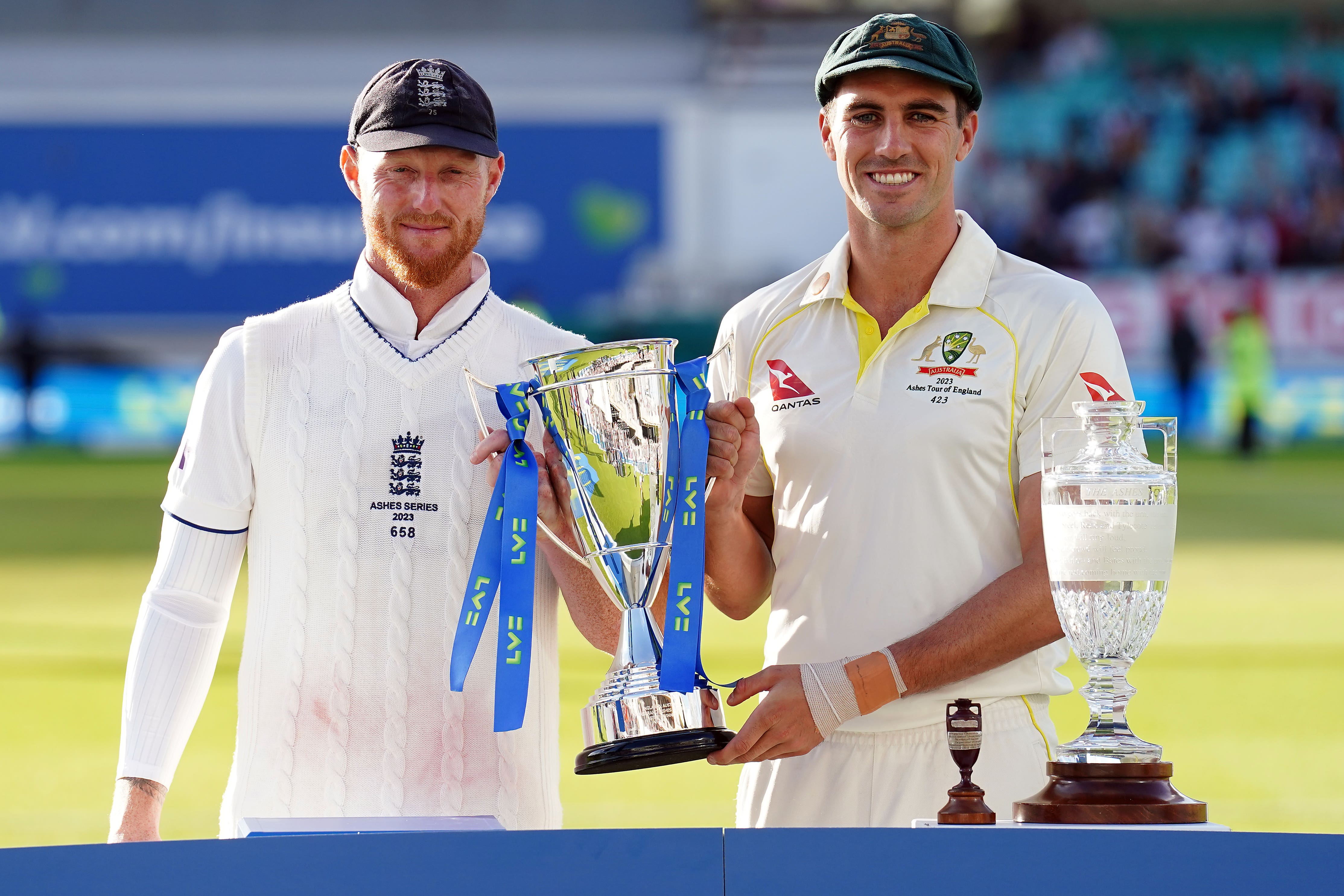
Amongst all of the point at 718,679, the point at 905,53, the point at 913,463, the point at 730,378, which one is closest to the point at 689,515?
the point at 913,463

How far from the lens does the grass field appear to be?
5020mm

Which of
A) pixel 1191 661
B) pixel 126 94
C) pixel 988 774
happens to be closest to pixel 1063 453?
pixel 988 774

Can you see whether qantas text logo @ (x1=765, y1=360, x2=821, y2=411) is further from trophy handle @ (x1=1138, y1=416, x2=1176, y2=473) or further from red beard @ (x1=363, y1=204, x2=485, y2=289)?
trophy handle @ (x1=1138, y1=416, x2=1176, y2=473)

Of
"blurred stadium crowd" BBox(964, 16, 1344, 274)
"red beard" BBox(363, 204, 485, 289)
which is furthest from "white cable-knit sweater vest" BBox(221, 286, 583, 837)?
"blurred stadium crowd" BBox(964, 16, 1344, 274)

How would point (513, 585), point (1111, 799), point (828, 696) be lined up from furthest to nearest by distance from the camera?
point (828, 696)
point (513, 585)
point (1111, 799)

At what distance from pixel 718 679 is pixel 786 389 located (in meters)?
4.35

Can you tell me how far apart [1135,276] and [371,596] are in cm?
2002

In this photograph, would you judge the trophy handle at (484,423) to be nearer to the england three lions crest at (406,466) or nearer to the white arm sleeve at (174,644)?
the england three lions crest at (406,466)

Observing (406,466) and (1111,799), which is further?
(406,466)

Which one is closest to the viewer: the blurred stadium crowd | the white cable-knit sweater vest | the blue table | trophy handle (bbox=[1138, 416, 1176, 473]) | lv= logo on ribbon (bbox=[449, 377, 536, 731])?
the blue table

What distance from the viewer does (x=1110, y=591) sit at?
176cm

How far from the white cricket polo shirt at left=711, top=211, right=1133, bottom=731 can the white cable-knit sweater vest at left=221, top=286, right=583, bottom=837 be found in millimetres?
447

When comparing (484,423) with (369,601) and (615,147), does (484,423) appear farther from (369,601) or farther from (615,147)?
(615,147)

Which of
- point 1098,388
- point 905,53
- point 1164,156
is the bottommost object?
point 1098,388
